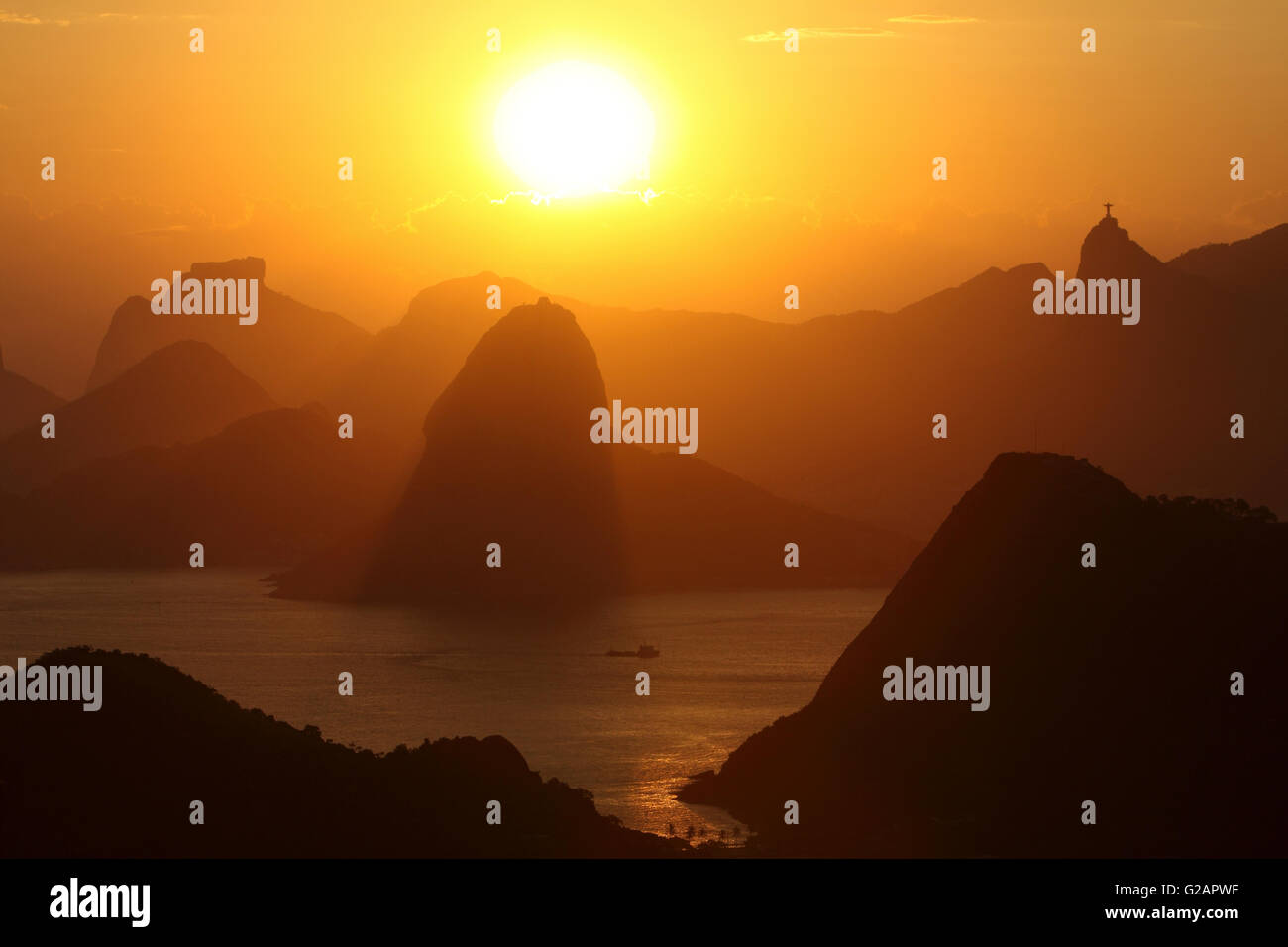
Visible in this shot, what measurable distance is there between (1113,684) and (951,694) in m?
6.61

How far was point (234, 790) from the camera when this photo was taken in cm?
5372

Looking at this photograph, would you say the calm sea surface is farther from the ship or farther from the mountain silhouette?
the mountain silhouette

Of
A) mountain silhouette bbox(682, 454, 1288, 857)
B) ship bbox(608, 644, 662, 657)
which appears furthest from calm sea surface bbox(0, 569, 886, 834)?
mountain silhouette bbox(682, 454, 1288, 857)

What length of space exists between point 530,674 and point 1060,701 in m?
78.5

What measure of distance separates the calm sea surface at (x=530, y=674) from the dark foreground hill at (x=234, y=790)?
9.52ft

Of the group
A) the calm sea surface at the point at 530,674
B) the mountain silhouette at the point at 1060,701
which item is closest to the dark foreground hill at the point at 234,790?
the calm sea surface at the point at 530,674

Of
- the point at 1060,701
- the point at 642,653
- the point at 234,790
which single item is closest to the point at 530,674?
the point at 642,653

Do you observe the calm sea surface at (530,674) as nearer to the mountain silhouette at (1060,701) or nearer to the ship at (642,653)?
the ship at (642,653)

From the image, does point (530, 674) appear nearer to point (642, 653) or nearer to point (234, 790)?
point (642, 653)

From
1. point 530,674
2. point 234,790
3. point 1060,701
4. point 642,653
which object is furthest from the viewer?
point 642,653

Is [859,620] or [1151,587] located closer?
[1151,587]

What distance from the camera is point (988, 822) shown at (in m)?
60.1
